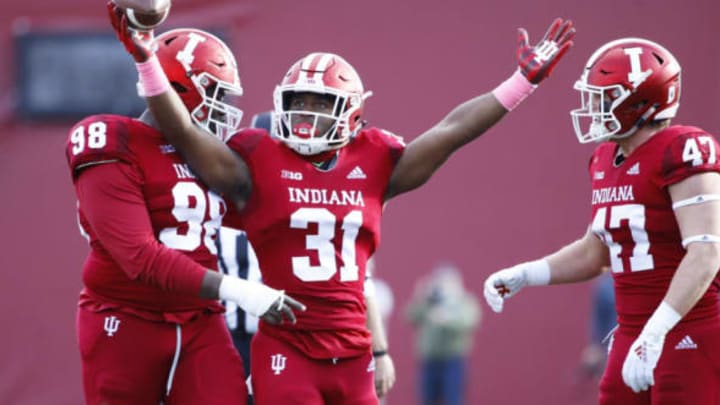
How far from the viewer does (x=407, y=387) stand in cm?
1066

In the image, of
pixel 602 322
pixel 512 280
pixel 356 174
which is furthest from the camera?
pixel 602 322

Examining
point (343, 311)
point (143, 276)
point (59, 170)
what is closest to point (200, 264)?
point (143, 276)

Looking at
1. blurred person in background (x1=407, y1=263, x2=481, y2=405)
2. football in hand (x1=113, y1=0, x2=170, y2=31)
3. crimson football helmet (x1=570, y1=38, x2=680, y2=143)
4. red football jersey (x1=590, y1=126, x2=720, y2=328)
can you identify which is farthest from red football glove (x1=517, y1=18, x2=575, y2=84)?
blurred person in background (x1=407, y1=263, x2=481, y2=405)

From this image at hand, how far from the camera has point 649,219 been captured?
4000mm

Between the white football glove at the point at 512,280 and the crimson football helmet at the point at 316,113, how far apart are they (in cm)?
86

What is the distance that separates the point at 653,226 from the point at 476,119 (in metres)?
0.72

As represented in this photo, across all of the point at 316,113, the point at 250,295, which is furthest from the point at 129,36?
the point at 250,295

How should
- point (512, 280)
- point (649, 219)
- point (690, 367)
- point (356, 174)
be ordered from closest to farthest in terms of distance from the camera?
point (690, 367), point (649, 219), point (356, 174), point (512, 280)

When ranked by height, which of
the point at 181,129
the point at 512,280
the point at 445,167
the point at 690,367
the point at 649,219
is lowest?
the point at 690,367

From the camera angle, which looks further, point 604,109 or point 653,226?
point 604,109

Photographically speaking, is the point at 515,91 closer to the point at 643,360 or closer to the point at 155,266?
the point at 643,360

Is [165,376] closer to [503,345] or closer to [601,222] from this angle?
[601,222]

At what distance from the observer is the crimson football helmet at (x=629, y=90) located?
4164mm

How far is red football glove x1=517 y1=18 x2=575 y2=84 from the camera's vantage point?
4.16 metres
